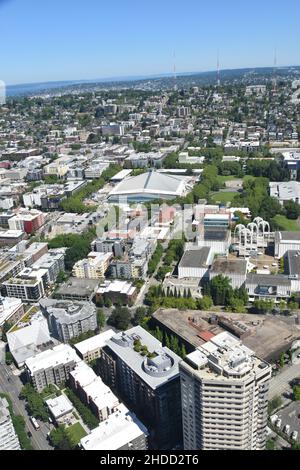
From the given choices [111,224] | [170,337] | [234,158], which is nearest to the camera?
[170,337]

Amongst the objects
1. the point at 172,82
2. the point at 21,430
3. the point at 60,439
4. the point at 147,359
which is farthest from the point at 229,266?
the point at 172,82

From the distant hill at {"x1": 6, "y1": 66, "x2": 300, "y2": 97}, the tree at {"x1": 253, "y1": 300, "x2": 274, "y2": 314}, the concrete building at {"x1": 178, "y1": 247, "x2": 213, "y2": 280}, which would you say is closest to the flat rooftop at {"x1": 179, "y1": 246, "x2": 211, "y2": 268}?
the concrete building at {"x1": 178, "y1": 247, "x2": 213, "y2": 280}

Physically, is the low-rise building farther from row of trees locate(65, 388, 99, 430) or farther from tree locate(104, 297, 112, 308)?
row of trees locate(65, 388, 99, 430)

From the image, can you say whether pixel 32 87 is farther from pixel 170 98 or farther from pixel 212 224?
pixel 212 224

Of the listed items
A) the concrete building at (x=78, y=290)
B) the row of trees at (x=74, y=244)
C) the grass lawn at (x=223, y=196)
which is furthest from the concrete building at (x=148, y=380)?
the grass lawn at (x=223, y=196)

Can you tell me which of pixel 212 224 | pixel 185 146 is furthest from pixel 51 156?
pixel 212 224
